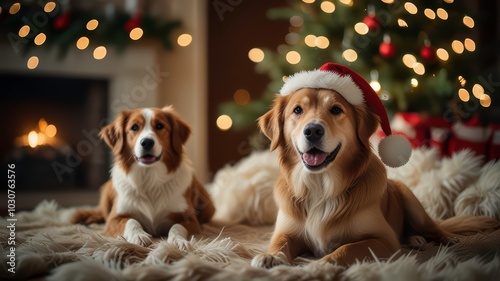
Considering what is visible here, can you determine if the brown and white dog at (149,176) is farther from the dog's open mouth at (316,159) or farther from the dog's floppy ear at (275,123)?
the dog's open mouth at (316,159)

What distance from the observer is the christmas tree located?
2391 millimetres

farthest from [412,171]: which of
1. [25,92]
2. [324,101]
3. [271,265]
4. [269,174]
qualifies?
[25,92]

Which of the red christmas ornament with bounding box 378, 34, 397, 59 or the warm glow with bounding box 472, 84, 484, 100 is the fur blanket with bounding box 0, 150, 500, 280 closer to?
the warm glow with bounding box 472, 84, 484, 100

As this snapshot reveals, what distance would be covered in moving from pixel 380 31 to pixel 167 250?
76.0 inches

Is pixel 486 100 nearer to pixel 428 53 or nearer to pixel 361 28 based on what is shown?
pixel 428 53

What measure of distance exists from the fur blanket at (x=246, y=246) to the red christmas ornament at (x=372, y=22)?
2.64 feet

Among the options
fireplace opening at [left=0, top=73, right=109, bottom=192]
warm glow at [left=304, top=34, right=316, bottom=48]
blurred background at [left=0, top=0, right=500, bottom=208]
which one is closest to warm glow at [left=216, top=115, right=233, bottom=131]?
blurred background at [left=0, top=0, right=500, bottom=208]

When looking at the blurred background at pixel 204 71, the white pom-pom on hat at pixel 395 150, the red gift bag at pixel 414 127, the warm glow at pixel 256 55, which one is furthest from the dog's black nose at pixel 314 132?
the warm glow at pixel 256 55

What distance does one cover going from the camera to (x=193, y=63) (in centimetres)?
424

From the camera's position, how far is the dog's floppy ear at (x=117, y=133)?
6.22 ft

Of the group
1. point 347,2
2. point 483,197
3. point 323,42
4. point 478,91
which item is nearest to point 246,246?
point 483,197

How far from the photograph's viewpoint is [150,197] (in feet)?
6.22

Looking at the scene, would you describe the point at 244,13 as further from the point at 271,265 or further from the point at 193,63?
the point at 271,265

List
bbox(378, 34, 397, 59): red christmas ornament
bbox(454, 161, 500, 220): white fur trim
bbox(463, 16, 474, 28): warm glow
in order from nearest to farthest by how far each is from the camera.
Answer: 1. bbox(454, 161, 500, 220): white fur trim
2. bbox(463, 16, 474, 28): warm glow
3. bbox(378, 34, 397, 59): red christmas ornament
